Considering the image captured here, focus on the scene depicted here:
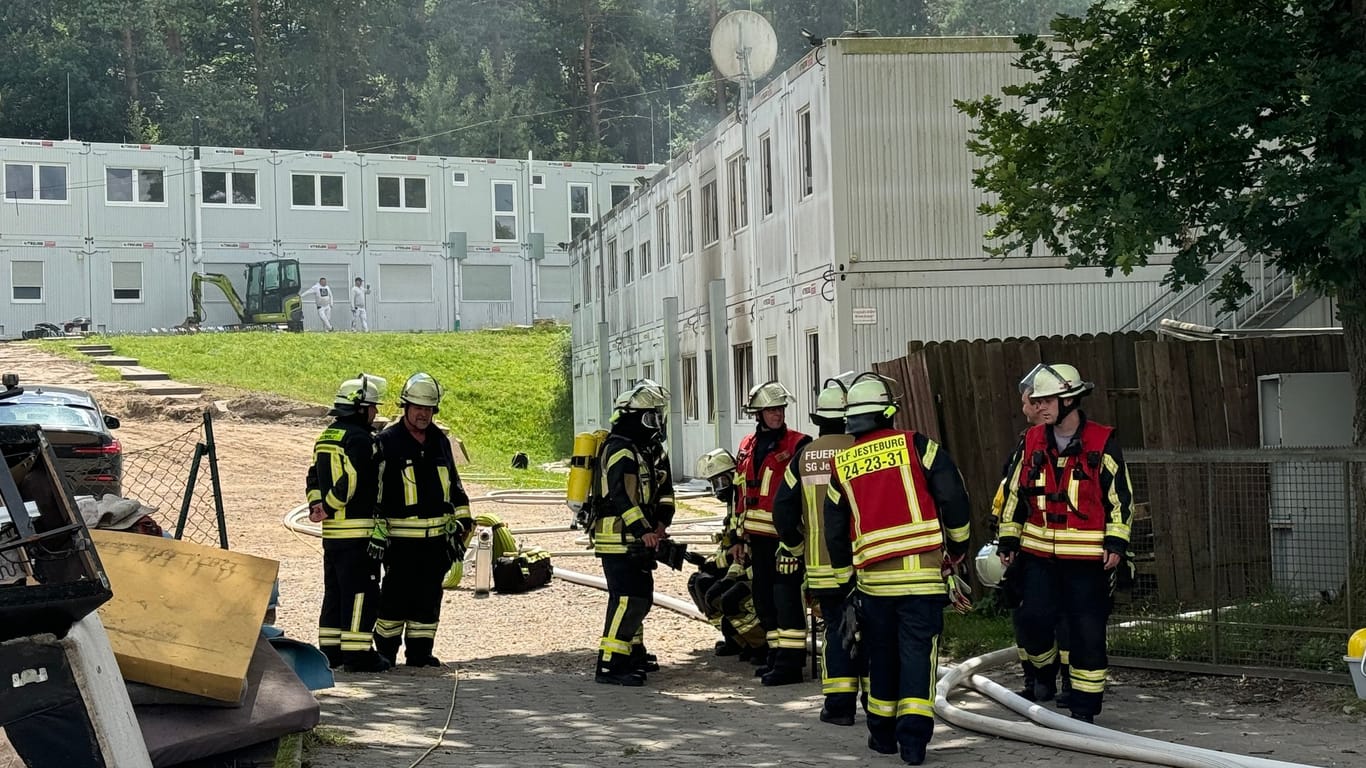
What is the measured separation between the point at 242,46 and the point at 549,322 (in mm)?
33884

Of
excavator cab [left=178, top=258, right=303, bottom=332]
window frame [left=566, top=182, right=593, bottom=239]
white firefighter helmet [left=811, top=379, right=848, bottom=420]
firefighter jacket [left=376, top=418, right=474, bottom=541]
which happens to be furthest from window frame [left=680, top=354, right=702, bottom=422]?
window frame [left=566, top=182, right=593, bottom=239]

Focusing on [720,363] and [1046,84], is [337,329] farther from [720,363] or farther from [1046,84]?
[1046,84]

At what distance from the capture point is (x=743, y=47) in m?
21.3

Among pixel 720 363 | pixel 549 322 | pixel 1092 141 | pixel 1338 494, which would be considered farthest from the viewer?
pixel 549 322

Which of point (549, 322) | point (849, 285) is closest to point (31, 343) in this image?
point (549, 322)

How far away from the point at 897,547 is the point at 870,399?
0.70m

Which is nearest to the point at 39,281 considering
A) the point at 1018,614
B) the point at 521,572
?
the point at 521,572

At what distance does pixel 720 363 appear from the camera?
21703 mm

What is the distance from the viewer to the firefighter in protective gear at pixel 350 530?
942cm

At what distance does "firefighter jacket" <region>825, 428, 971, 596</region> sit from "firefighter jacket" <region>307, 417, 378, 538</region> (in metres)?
3.65

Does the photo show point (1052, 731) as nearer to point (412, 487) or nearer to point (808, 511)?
point (808, 511)

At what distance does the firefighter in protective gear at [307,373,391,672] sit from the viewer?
942cm

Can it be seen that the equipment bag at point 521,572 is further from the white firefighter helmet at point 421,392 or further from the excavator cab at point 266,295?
the excavator cab at point 266,295

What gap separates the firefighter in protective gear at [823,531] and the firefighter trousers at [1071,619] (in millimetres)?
921
